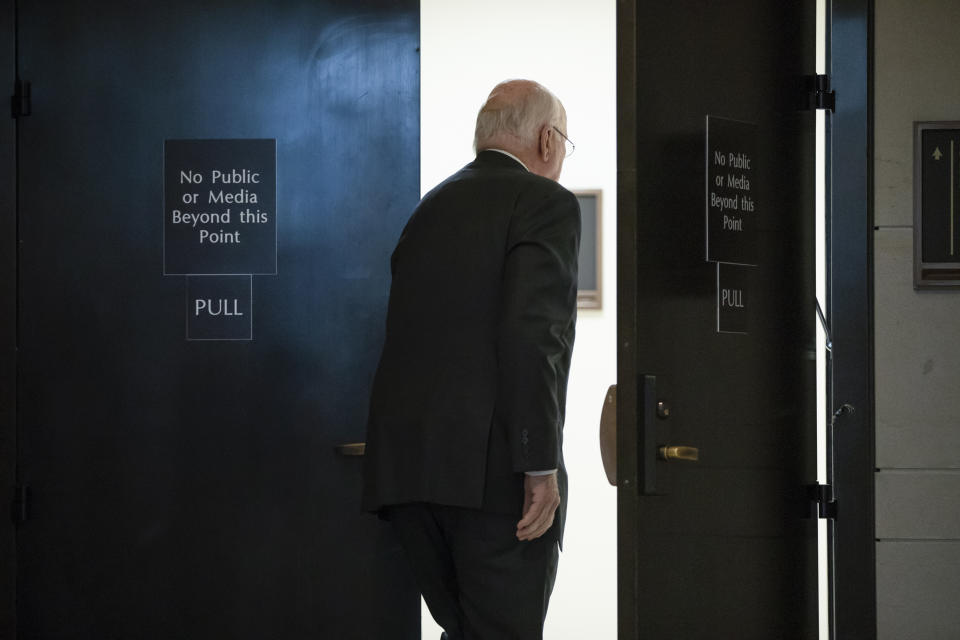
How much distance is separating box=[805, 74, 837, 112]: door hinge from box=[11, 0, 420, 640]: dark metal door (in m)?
1.09

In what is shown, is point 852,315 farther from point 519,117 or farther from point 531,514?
point 531,514

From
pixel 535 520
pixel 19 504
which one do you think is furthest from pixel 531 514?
pixel 19 504

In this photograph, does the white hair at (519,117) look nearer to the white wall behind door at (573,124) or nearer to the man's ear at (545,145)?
the man's ear at (545,145)

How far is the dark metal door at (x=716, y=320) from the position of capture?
1.92 metres

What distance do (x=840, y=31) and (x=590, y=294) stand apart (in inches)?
48.6

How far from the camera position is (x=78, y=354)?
9.12ft

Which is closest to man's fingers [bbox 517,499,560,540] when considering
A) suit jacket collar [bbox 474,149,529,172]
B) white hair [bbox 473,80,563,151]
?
suit jacket collar [bbox 474,149,529,172]

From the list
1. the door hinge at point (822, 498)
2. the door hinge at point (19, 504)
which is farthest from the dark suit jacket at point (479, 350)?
the door hinge at point (19, 504)

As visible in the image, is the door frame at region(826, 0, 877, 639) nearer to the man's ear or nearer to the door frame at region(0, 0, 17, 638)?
the man's ear

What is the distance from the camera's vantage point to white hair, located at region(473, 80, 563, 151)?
2.27 m

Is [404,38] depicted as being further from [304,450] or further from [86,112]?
[304,450]

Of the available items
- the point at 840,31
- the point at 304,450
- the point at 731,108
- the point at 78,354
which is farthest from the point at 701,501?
the point at 78,354

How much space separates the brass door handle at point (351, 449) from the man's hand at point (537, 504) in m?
0.83

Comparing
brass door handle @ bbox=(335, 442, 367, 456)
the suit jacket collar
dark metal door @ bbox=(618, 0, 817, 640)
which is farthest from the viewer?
brass door handle @ bbox=(335, 442, 367, 456)
